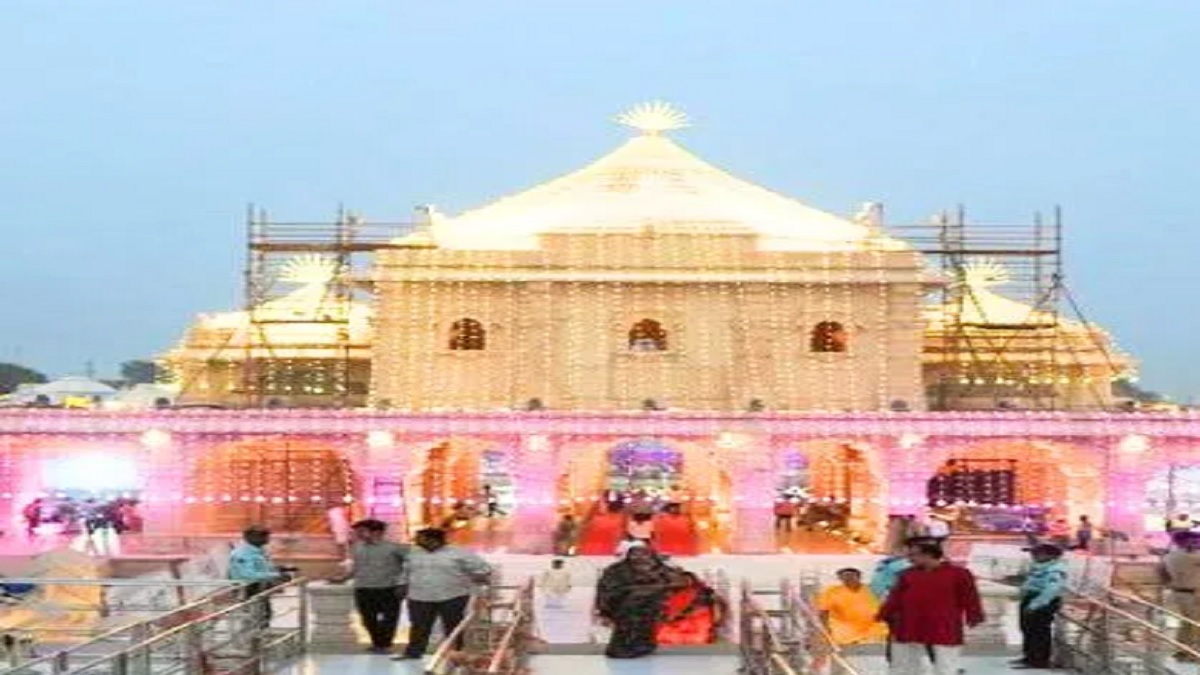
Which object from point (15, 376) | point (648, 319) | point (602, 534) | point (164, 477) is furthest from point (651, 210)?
point (15, 376)

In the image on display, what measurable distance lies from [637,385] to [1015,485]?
29.0ft

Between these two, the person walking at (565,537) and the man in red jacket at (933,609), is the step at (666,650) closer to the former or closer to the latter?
the man in red jacket at (933,609)

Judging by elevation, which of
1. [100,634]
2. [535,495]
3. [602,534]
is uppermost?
[535,495]

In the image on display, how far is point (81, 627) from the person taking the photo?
16.5m

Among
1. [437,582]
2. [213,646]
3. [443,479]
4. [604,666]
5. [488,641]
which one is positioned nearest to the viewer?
[213,646]

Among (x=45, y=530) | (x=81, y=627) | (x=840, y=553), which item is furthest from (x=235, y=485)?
(x=81, y=627)

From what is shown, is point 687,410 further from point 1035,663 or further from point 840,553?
point 1035,663

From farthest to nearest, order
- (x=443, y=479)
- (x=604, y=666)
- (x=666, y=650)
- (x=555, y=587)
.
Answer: (x=443, y=479) < (x=555, y=587) < (x=666, y=650) < (x=604, y=666)

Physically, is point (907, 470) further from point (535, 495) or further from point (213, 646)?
point (213, 646)

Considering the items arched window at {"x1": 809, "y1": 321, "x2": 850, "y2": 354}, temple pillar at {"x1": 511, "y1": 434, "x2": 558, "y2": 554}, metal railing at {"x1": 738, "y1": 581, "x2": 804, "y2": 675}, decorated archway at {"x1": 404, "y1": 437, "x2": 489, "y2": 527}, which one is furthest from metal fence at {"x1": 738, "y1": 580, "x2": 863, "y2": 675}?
arched window at {"x1": 809, "y1": 321, "x2": 850, "y2": 354}

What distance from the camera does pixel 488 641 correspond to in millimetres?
14398

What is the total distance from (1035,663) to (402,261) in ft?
65.6

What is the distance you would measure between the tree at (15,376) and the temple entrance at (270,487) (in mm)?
59787

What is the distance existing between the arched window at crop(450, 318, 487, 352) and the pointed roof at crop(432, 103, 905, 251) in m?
1.65
